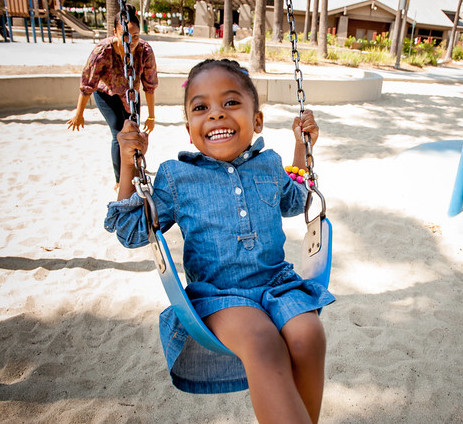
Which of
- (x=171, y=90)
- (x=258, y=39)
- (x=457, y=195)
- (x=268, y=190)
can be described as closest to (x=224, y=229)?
(x=268, y=190)

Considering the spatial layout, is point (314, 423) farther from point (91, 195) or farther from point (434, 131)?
point (434, 131)

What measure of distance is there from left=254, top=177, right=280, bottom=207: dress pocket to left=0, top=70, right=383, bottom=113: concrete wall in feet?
21.7

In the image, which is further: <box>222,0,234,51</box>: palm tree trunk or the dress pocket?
<box>222,0,234,51</box>: palm tree trunk

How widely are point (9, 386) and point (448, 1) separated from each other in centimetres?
Result: 3915

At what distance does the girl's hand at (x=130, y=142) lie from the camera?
1461 millimetres

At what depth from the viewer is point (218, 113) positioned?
1564 millimetres

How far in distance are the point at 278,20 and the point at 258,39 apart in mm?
6740

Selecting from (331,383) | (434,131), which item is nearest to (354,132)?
(434,131)

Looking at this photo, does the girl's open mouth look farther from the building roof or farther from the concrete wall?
the building roof

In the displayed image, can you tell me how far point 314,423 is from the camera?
130cm

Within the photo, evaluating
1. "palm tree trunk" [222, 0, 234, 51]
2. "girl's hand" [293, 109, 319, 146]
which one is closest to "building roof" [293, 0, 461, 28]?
"palm tree trunk" [222, 0, 234, 51]

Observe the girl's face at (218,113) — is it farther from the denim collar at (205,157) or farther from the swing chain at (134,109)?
the swing chain at (134,109)

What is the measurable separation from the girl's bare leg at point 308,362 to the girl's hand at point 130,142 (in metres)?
0.78

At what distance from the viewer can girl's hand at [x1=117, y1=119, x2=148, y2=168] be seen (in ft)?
4.79
